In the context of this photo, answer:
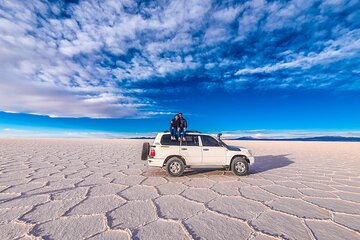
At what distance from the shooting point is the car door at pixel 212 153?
7547mm

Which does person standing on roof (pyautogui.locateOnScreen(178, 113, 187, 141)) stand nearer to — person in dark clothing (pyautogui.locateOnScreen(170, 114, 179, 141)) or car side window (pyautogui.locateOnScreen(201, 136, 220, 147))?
person in dark clothing (pyautogui.locateOnScreen(170, 114, 179, 141))

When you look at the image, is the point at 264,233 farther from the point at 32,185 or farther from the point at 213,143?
the point at 32,185

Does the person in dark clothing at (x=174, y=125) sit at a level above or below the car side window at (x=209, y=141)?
above

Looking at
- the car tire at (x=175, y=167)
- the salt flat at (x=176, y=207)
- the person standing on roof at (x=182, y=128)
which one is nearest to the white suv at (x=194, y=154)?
the car tire at (x=175, y=167)

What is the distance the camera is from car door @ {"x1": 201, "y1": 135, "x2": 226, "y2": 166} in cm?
755

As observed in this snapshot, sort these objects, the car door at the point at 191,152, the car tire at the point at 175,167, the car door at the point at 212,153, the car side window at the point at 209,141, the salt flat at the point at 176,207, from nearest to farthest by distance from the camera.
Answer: the salt flat at the point at 176,207 → the car tire at the point at 175,167 → the car door at the point at 191,152 → the car door at the point at 212,153 → the car side window at the point at 209,141

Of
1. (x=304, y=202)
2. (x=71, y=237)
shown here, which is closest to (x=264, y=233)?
(x=304, y=202)

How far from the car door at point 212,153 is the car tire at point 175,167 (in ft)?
2.72

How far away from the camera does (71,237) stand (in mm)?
3104

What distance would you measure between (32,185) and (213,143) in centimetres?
564

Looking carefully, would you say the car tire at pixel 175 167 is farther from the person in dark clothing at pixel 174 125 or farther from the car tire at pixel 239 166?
the car tire at pixel 239 166

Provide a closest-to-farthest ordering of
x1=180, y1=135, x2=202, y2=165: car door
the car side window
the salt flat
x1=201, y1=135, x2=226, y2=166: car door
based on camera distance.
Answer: the salt flat < x1=180, y1=135, x2=202, y2=165: car door < x1=201, y1=135, x2=226, y2=166: car door < the car side window

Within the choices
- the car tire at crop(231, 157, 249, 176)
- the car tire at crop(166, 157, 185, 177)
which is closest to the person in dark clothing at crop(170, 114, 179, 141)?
the car tire at crop(166, 157, 185, 177)

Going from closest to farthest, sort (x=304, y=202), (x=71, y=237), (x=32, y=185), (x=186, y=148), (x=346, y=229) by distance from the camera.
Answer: (x=71, y=237), (x=346, y=229), (x=304, y=202), (x=32, y=185), (x=186, y=148)
